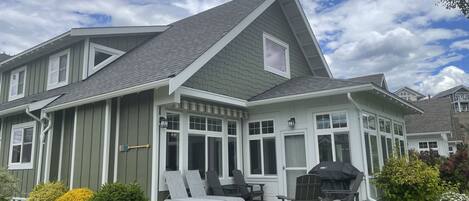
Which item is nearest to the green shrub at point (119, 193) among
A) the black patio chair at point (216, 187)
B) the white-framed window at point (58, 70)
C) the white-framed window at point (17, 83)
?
the black patio chair at point (216, 187)

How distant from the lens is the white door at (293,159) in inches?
365

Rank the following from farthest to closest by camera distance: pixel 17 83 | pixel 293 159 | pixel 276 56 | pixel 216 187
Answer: pixel 17 83, pixel 276 56, pixel 293 159, pixel 216 187

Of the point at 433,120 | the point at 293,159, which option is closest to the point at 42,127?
the point at 293,159

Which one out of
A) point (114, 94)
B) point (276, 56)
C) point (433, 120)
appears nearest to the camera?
point (114, 94)

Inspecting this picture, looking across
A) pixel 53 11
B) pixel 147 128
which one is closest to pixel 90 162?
pixel 147 128

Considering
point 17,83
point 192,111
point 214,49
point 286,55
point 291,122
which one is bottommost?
point 291,122

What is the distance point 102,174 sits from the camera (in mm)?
8289

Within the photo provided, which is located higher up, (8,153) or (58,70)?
(58,70)

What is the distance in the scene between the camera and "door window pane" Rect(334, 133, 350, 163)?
8656 mm

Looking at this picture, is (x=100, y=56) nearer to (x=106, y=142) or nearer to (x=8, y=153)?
(x=106, y=142)

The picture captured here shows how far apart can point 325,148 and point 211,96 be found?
122 inches

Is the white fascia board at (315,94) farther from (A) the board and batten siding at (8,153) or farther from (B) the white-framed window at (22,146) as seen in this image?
(B) the white-framed window at (22,146)

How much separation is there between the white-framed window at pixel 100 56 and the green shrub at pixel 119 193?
5244mm

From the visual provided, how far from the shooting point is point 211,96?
8.63 meters
